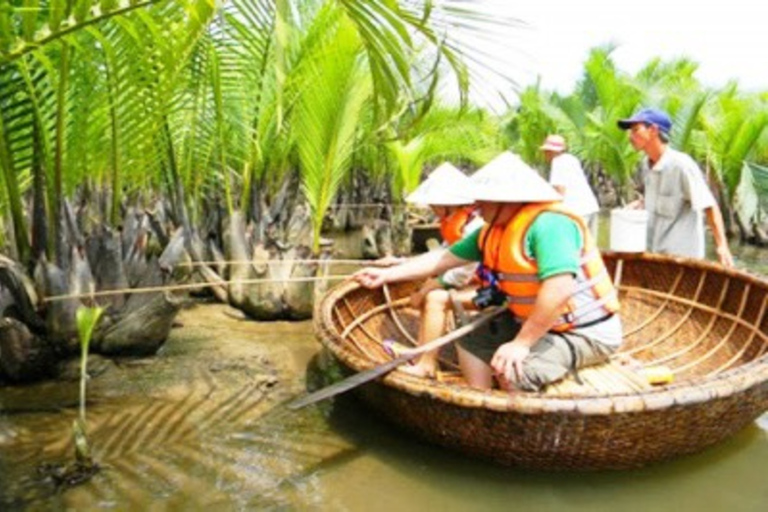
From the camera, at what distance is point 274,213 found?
6.55m

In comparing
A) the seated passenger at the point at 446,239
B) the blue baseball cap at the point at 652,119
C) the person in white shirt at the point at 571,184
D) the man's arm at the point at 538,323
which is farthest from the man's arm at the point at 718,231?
the man's arm at the point at 538,323

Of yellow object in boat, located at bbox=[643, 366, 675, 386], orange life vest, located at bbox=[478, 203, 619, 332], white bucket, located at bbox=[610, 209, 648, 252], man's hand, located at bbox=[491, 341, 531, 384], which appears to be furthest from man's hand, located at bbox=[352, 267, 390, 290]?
white bucket, located at bbox=[610, 209, 648, 252]

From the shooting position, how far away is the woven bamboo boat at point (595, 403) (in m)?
2.78

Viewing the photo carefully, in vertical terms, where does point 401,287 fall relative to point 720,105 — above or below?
below

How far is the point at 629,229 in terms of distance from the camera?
499 cm

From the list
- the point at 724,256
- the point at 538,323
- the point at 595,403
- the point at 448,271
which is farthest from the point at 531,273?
the point at 724,256

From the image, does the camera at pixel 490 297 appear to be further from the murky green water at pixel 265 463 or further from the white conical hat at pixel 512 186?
the murky green water at pixel 265 463

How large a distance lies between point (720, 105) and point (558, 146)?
5.38 meters

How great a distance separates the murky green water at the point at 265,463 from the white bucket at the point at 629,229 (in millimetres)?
1520

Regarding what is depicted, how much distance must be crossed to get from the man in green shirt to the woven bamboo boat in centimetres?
19

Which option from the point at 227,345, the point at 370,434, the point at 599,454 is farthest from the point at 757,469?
the point at 227,345

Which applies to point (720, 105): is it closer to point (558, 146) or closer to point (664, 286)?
point (558, 146)

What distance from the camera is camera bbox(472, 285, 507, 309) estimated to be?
3641 mm

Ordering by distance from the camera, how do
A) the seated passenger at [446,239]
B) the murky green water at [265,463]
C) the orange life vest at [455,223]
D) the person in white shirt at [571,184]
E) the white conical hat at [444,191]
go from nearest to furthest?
the murky green water at [265,463], the seated passenger at [446,239], the white conical hat at [444,191], the orange life vest at [455,223], the person in white shirt at [571,184]
